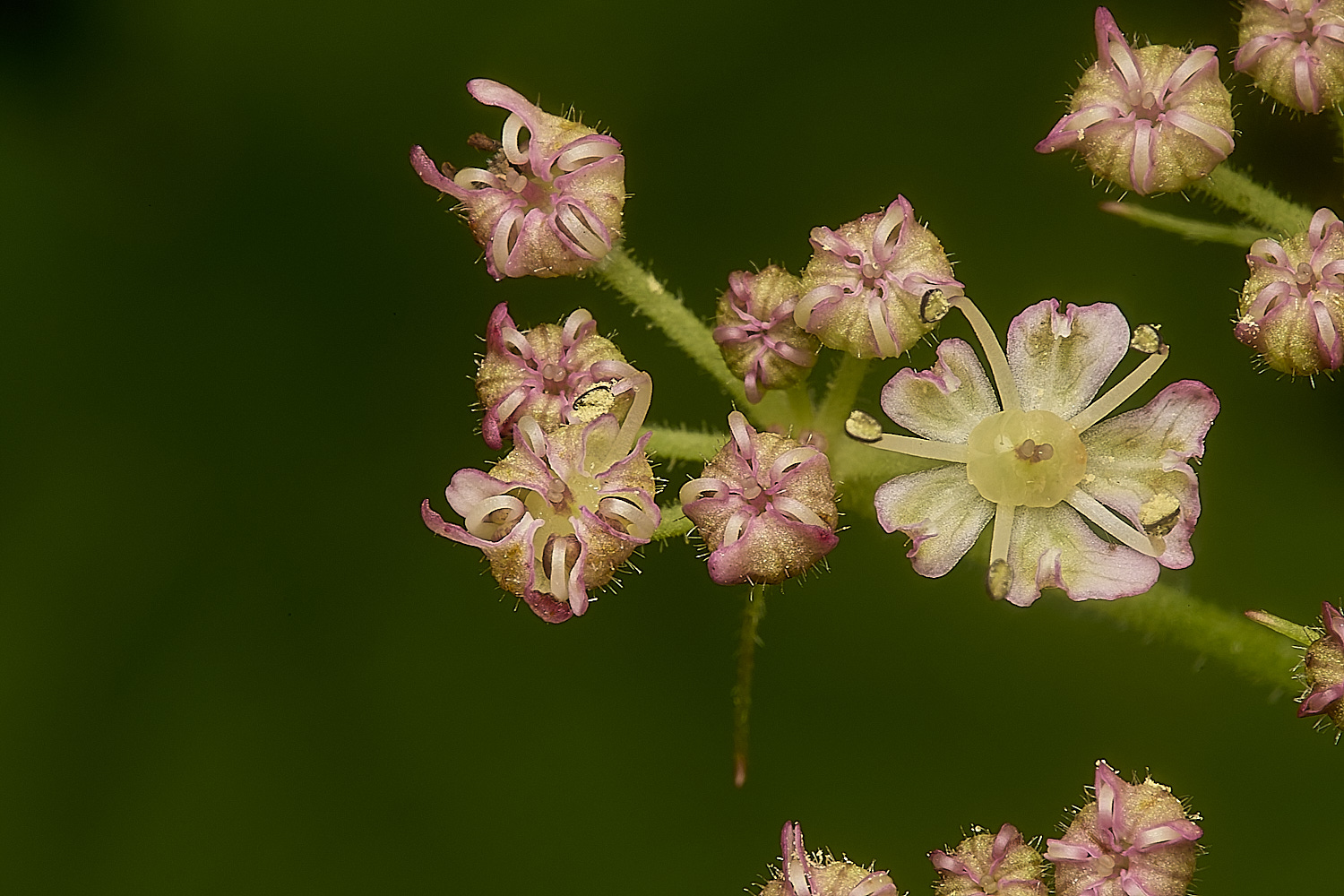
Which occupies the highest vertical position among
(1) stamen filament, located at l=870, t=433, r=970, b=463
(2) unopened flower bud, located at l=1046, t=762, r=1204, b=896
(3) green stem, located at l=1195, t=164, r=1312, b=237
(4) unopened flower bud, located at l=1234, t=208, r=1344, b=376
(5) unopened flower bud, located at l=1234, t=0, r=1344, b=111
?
(5) unopened flower bud, located at l=1234, t=0, r=1344, b=111

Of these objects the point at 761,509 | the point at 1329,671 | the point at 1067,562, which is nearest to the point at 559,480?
the point at 761,509

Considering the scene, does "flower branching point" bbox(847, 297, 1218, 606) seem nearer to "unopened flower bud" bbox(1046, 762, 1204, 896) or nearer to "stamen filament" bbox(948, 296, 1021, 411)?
"stamen filament" bbox(948, 296, 1021, 411)

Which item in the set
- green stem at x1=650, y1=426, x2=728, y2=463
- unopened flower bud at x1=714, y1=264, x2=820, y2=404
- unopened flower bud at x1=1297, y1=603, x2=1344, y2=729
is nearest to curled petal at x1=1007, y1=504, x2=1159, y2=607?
unopened flower bud at x1=1297, y1=603, x2=1344, y2=729

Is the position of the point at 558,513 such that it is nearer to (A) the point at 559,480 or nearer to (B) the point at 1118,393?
(A) the point at 559,480

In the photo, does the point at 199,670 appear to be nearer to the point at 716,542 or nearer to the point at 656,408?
the point at 656,408

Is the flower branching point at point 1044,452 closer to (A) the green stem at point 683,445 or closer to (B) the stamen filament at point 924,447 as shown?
(B) the stamen filament at point 924,447

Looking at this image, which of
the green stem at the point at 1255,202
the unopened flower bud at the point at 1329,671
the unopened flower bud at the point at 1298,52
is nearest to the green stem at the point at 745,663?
the unopened flower bud at the point at 1329,671
